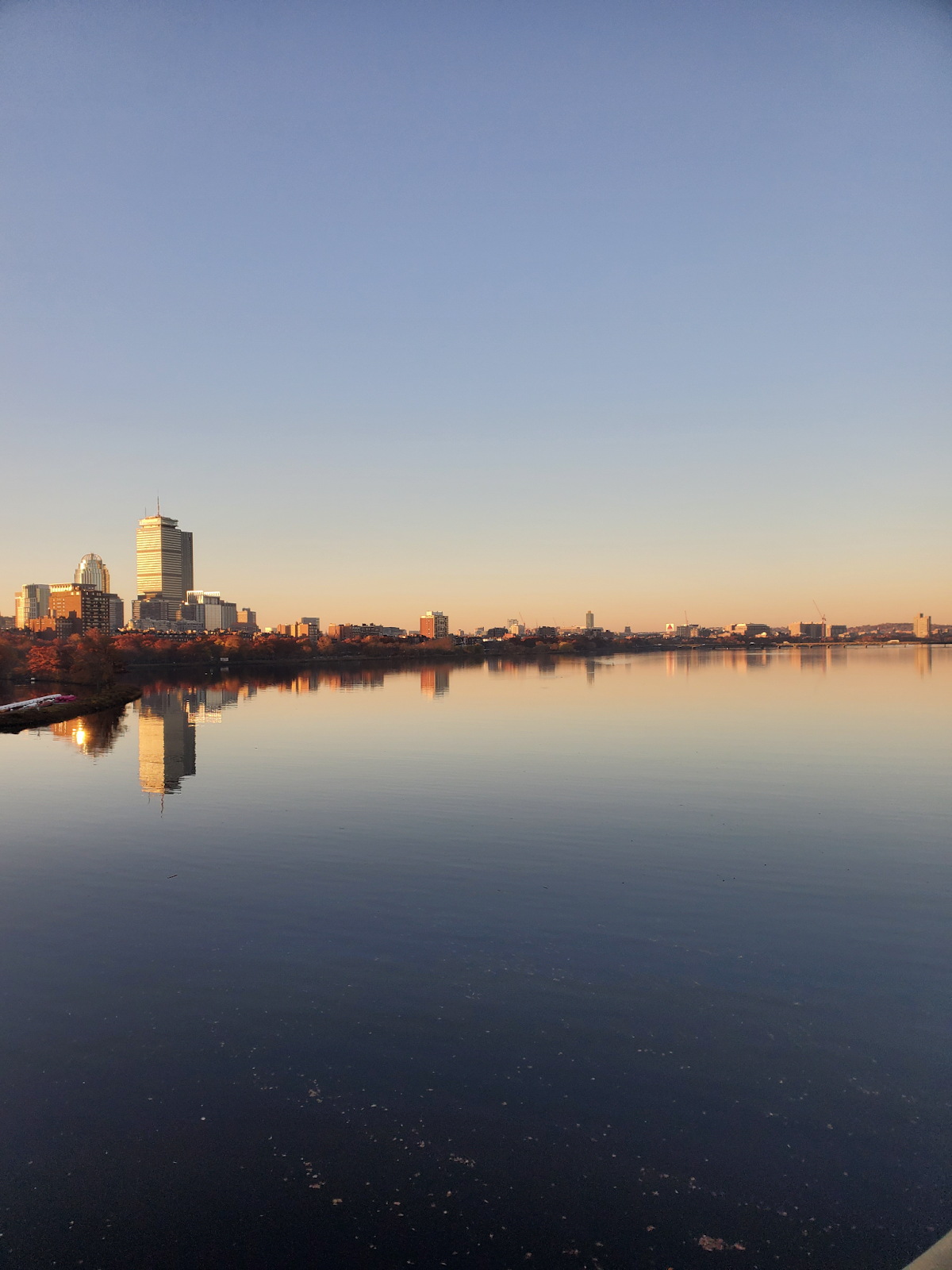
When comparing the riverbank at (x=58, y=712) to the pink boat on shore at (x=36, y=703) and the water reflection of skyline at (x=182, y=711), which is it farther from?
the water reflection of skyline at (x=182, y=711)

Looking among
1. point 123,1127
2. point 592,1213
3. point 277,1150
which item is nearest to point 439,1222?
point 592,1213

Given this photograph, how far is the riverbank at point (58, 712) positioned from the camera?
68088 millimetres

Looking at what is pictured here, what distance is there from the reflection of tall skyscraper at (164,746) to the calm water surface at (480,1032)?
7.68 metres

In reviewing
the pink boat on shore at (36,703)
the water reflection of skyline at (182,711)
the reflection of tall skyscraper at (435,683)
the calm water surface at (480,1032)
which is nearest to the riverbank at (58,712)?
the pink boat on shore at (36,703)

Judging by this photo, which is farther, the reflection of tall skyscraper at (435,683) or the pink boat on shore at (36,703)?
the reflection of tall skyscraper at (435,683)

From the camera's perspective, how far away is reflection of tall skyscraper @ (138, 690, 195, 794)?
134ft

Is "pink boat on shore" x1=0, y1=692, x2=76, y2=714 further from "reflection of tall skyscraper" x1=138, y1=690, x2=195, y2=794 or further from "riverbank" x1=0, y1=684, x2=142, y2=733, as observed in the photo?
"reflection of tall skyscraper" x1=138, y1=690, x2=195, y2=794

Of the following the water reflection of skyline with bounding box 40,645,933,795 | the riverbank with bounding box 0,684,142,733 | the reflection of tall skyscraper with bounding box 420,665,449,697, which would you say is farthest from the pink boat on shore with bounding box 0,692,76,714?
the reflection of tall skyscraper with bounding box 420,665,449,697

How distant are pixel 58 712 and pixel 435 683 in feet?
205

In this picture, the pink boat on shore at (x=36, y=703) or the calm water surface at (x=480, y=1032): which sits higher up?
the pink boat on shore at (x=36, y=703)

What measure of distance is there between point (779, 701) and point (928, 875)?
59.2m

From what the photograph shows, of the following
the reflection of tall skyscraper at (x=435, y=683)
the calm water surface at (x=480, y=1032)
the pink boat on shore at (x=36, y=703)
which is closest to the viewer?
the calm water surface at (x=480, y=1032)

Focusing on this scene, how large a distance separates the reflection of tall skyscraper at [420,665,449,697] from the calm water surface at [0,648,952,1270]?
69299mm

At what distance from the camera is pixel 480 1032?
1316 cm
